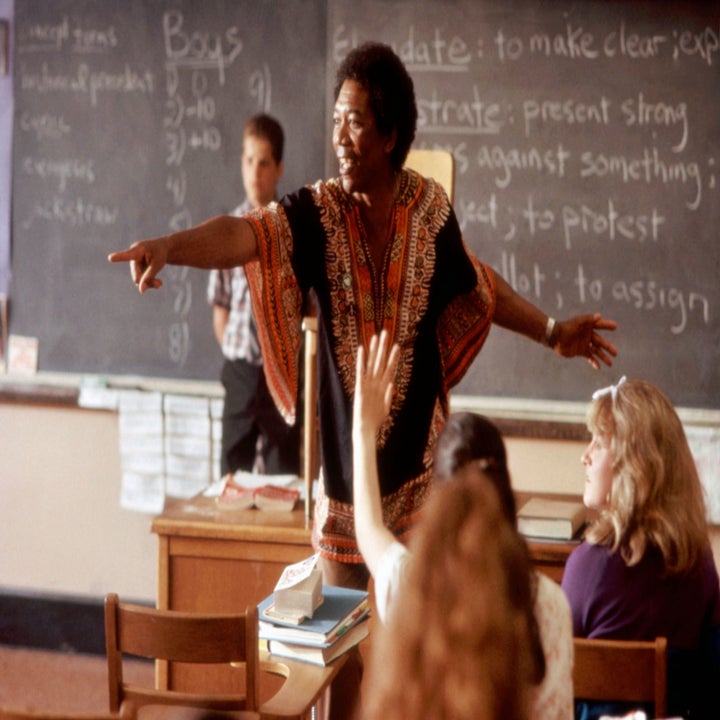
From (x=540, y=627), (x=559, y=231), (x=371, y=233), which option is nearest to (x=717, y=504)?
(x=559, y=231)

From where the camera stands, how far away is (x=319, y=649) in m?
2.02

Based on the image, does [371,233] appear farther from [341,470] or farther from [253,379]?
[253,379]

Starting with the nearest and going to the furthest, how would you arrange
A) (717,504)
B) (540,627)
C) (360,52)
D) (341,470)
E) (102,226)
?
(540,627) < (360,52) < (341,470) < (717,504) < (102,226)

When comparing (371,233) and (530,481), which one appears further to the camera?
(530,481)

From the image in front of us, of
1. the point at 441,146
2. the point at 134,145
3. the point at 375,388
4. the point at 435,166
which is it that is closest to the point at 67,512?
the point at 134,145

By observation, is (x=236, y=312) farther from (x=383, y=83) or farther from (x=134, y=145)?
(x=383, y=83)

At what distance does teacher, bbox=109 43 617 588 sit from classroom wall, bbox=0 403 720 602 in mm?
2149

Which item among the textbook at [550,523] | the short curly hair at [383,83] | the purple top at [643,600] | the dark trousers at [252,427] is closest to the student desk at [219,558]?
the textbook at [550,523]

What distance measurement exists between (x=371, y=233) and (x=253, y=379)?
1.86m

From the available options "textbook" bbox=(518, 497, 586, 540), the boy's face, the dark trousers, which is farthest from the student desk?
the boy's face

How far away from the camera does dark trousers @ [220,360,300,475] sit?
394 centimetres

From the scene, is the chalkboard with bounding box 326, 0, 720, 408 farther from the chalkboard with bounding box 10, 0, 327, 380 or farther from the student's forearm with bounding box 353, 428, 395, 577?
the student's forearm with bounding box 353, 428, 395, 577

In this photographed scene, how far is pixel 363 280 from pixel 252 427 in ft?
6.23

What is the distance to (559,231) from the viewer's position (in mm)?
3793
